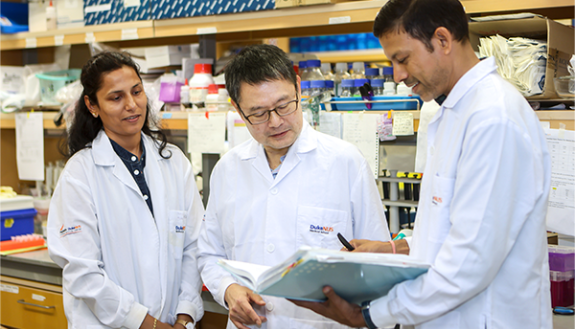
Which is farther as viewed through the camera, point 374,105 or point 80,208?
point 374,105

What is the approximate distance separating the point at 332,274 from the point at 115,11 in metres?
2.07

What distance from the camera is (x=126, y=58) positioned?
179 centimetres

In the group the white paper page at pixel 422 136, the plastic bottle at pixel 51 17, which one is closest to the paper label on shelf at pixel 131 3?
the plastic bottle at pixel 51 17

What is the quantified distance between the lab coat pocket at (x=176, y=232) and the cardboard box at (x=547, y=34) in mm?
1201

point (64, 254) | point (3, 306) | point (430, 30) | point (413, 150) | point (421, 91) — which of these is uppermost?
point (430, 30)

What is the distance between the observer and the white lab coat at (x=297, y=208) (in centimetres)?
142

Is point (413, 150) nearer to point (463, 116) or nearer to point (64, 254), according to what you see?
point (463, 116)

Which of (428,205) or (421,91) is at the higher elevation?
(421,91)

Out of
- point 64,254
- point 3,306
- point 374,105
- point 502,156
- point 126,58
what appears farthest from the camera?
point 3,306

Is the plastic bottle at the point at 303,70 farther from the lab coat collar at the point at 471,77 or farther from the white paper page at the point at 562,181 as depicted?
the lab coat collar at the point at 471,77

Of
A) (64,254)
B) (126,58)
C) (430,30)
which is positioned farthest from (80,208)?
(430,30)

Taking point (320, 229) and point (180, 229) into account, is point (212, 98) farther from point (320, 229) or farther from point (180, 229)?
point (320, 229)

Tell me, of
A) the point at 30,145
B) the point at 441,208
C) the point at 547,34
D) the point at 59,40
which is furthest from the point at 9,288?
the point at 547,34

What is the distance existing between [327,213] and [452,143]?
1.59 ft
